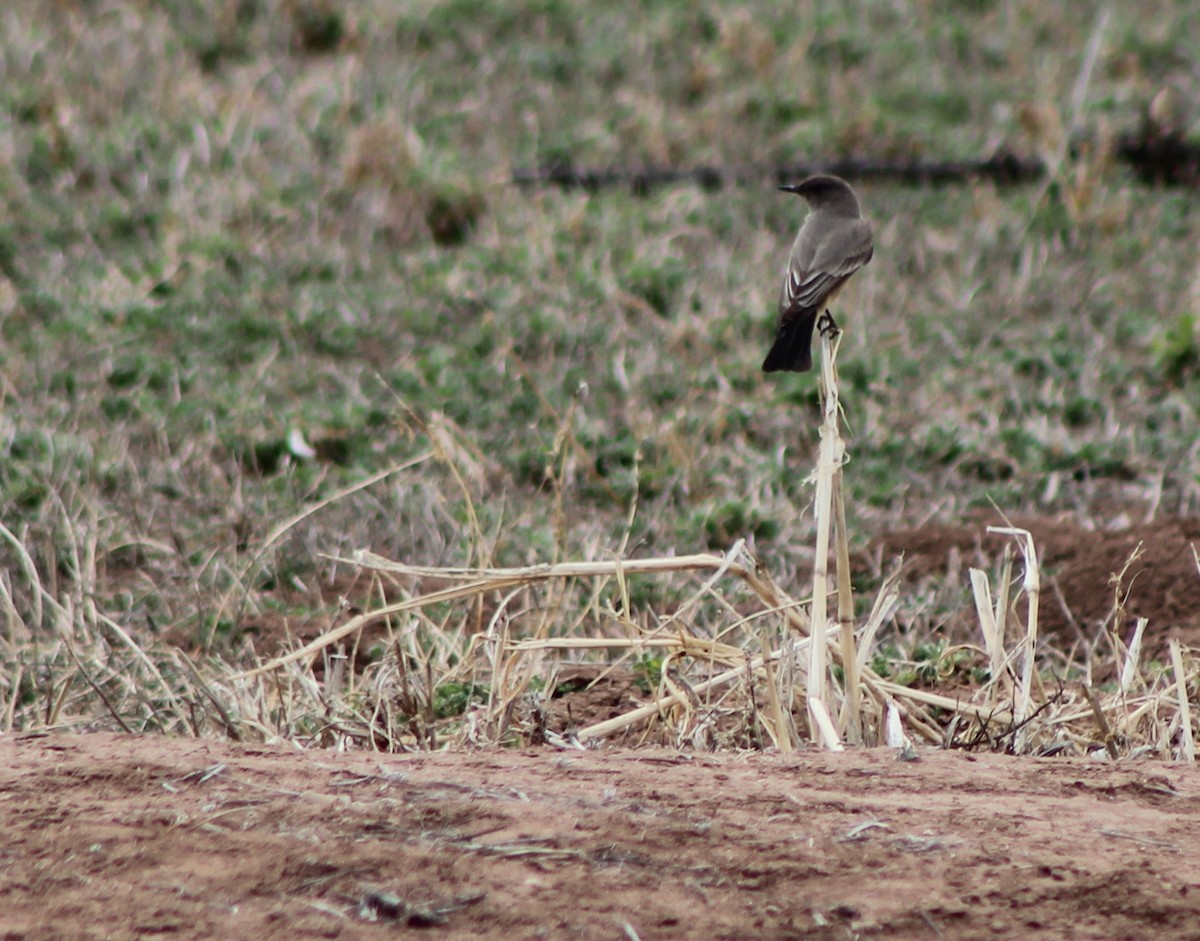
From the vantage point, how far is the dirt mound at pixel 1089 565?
17.0 feet

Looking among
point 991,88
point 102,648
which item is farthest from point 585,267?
point 102,648

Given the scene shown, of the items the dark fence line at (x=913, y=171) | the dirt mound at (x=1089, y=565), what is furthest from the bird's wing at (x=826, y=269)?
the dark fence line at (x=913, y=171)

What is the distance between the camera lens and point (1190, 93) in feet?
33.3

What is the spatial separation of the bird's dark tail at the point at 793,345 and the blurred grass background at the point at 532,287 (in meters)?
0.68

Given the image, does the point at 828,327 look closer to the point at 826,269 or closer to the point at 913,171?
the point at 826,269

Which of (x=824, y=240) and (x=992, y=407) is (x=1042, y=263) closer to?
(x=992, y=407)

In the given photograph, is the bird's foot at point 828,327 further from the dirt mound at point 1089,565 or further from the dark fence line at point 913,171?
the dark fence line at point 913,171

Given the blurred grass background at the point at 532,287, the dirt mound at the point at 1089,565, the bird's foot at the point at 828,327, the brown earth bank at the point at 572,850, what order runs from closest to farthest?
the brown earth bank at the point at 572,850 → the bird's foot at the point at 828,327 → the dirt mound at the point at 1089,565 → the blurred grass background at the point at 532,287

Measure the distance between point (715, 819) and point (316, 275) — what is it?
5.79 m

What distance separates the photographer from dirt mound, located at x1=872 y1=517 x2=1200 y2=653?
519 centimetres

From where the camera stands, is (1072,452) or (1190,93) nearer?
(1072,452)

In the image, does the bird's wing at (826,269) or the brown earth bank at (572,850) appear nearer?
the brown earth bank at (572,850)

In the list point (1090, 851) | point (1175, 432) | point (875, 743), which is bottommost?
point (1175, 432)

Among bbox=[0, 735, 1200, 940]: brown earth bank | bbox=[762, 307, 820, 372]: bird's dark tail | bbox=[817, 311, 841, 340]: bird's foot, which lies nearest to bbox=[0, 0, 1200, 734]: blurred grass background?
bbox=[762, 307, 820, 372]: bird's dark tail
